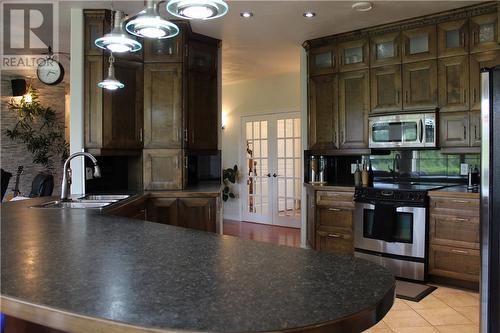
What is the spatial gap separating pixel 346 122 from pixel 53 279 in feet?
13.0

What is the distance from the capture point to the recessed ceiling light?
3639 millimetres

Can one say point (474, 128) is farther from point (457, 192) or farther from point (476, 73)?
point (457, 192)

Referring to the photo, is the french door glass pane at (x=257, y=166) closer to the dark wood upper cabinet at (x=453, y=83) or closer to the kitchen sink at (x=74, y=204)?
the dark wood upper cabinet at (x=453, y=83)

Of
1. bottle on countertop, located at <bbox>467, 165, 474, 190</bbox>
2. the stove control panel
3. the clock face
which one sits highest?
the clock face

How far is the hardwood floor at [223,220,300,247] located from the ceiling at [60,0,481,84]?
2.66 meters

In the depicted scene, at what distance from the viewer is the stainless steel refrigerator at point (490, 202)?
209 centimetres

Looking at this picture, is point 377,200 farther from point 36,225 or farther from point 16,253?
point 16,253

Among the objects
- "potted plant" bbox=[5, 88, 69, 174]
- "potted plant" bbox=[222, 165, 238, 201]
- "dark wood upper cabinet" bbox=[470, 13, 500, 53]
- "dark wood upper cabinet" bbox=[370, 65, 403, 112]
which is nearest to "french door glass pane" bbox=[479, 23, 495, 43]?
"dark wood upper cabinet" bbox=[470, 13, 500, 53]

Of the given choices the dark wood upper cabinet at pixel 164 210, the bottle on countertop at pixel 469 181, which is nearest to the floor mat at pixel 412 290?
the bottle on countertop at pixel 469 181

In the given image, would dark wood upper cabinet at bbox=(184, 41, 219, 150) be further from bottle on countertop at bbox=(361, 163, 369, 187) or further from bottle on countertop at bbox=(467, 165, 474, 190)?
bottle on countertop at bbox=(467, 165, 474, 190)

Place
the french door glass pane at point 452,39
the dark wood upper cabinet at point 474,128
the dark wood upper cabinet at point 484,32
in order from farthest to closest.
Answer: the french door glass pane at point 452,39 < the dark wood upper cabinet at point 474,128 < the dark wood upper cabinet at point 484,32

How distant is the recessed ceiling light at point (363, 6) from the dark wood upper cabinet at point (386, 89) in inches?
28.9

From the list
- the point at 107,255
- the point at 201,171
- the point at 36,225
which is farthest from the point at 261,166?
the point at 107,255

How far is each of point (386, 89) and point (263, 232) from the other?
3178mm
